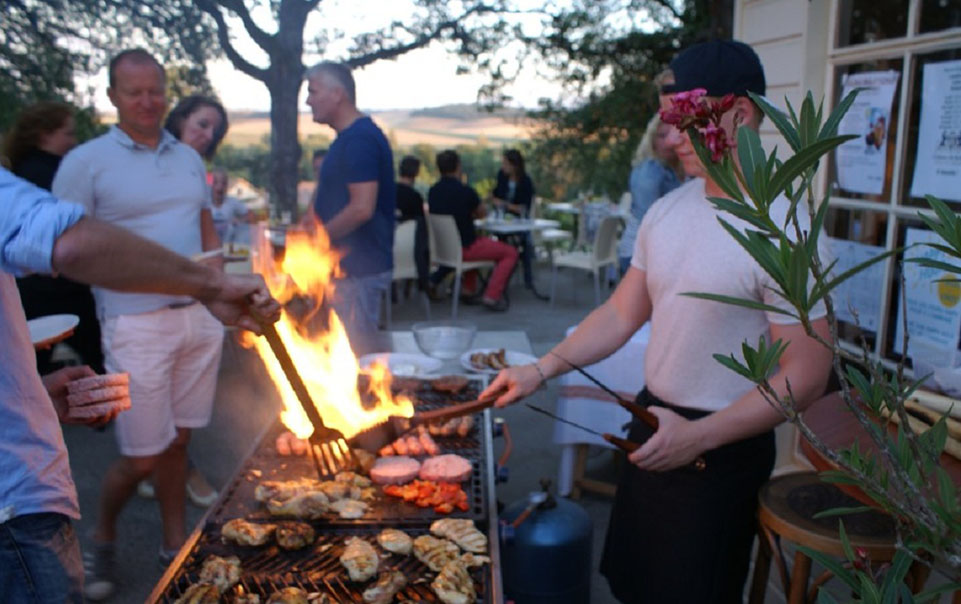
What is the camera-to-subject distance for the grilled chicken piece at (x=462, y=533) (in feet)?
6.41

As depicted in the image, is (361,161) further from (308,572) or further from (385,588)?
(385,588)

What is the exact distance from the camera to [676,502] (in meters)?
2.22

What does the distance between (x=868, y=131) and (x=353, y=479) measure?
2.84 meters

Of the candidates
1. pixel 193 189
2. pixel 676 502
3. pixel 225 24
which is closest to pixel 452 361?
pixel 193 189

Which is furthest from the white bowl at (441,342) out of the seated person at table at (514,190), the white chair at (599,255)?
the seated person at table at (514,190)

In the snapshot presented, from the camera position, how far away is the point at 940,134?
9.79 feet

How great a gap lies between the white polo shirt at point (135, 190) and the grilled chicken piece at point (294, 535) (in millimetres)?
1618

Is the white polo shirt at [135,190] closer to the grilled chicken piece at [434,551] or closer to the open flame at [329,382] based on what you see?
the open flame at [329,382]

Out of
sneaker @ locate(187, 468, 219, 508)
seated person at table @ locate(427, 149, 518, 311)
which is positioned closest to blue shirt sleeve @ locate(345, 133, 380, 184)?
sneaker @ locate(187, 468, 219, 508)

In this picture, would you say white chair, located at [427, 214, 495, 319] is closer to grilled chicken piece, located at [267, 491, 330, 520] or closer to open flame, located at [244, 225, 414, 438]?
open flame, located at [244, 225, 414, 438]

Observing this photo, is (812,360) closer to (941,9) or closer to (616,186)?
(941,9)

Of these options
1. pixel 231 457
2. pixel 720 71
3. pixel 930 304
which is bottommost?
pixel 231 457

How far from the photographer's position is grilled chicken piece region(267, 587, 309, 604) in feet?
5.47

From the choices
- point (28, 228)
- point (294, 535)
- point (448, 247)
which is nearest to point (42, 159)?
point (294, 535)
